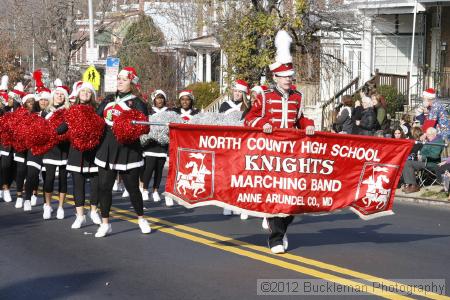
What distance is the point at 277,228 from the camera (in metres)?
10.3

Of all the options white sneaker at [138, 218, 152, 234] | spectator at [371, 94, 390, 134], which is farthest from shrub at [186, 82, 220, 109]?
white sneaker at [138, 218, 152, 234]

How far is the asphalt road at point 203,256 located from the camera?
343 inches

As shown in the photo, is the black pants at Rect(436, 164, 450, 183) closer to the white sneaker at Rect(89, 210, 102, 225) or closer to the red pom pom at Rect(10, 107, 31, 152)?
the white sneaker at Rect(89, 210, 102, 225)

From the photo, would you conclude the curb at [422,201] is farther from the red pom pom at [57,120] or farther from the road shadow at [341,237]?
the red pom pom at [57,120]

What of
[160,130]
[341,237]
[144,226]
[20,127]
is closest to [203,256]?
[144,226]

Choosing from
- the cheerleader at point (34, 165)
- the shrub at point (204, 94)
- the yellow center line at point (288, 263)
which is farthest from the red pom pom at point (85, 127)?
the shrub at point (204, 94)

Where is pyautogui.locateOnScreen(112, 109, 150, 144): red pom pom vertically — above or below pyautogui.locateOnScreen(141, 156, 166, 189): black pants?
above

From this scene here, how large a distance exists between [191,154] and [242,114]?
3.38 metres

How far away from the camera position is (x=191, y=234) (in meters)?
11.9

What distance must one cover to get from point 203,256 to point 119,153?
2.03 meters

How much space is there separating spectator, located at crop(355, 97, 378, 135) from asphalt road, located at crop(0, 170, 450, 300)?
19.5ft

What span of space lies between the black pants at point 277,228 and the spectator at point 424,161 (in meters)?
7.85

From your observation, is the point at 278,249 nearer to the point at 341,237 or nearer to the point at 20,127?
the point at 341,237

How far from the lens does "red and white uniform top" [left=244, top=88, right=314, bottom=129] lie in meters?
10.2
